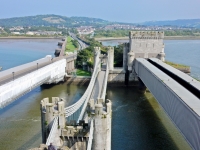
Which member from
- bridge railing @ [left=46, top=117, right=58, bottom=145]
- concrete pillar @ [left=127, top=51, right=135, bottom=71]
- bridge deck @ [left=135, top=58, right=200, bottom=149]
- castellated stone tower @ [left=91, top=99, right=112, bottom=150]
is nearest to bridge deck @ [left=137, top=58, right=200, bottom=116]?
bridge deck @ [left=135, top=58, right=200, bottom=149]

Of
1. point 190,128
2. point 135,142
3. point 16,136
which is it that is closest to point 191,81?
point 135,142

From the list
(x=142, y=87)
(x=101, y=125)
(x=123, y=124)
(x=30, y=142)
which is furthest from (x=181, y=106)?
(x=142, y=87)

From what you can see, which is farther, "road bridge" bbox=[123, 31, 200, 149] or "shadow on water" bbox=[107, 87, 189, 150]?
"shadow on water" bbox=[107, 87, 189, 150]

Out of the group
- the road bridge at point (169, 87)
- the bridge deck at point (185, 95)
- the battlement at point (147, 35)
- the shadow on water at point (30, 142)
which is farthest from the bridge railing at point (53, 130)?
the battlement at point (147, 35)

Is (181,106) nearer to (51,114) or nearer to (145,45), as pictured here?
(51,114)

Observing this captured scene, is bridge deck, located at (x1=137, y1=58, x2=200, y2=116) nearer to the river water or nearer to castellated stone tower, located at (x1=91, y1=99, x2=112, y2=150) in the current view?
castellated stone tower, located at (x1=91, y1=99, x2=112, y2=150)
